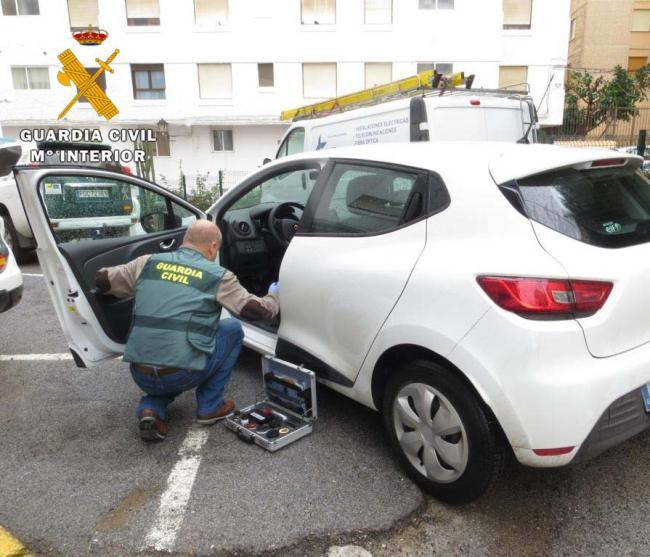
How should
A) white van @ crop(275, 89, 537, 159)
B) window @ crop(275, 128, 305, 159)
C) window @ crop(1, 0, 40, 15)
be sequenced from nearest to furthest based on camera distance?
1. white van @ crop(275, 89, 537, 159)
2. window @ crop(275, 128, 305, 159)
3. window @ crop(1, 0, 40, 15)

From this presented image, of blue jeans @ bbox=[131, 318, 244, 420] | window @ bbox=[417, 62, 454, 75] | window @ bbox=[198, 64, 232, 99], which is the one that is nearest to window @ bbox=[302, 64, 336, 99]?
window @ bbox=[198, 64, 232, 99]

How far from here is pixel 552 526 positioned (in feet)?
7.83

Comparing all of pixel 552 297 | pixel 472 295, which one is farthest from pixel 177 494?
pixel 552 297

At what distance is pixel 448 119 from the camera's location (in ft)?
22.3

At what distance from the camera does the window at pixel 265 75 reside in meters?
23.8

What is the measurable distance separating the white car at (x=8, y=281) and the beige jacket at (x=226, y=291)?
136 cm

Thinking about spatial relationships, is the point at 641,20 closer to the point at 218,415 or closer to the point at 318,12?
the point at 318,12

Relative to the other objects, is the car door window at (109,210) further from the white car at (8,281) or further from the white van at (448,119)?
the white van at (448,119)

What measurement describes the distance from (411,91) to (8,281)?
562cm

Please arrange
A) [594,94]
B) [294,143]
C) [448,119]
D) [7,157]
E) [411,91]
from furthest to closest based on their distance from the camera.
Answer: [594,94], [294,143], [411,91], [448,119], [7,157]

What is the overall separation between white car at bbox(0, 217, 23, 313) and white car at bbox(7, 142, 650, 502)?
117cm

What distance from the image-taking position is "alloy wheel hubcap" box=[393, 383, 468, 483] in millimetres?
2357

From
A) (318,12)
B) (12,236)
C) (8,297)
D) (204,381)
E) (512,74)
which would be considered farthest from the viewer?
(512,74)

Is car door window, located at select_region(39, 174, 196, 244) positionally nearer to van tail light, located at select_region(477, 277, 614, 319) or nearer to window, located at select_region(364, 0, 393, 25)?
van tail light, located at select_region(477, 277, 614, 319)
